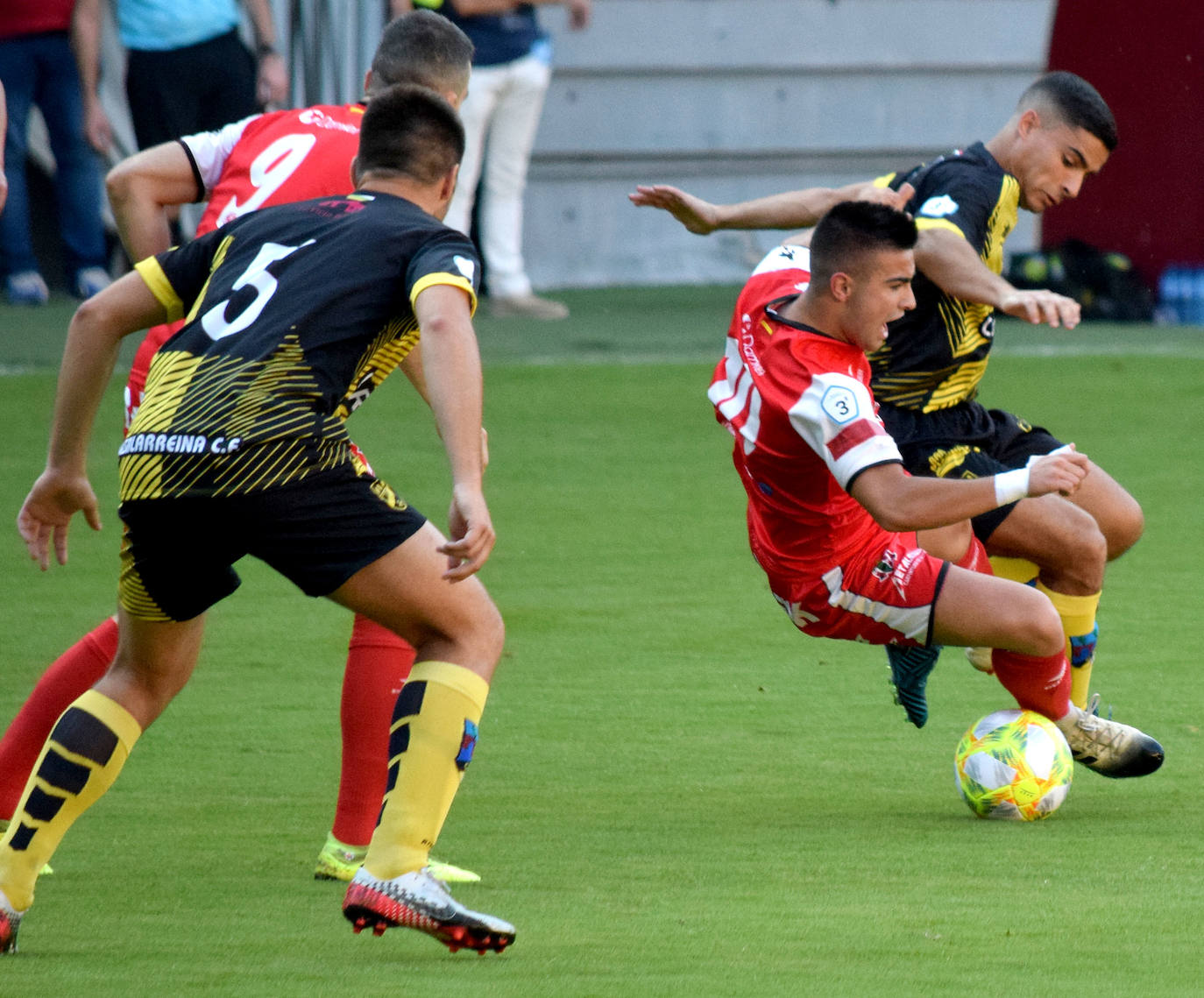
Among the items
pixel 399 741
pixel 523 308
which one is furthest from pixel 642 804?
pixel 523 308

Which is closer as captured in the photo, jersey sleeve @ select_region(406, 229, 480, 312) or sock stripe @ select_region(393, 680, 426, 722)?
jersey sleeve @ select_region(406, 229, 480, 312)

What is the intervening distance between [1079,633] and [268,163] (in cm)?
231

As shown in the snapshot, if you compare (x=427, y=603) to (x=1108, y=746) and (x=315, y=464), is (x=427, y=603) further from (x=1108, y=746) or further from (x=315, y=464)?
(x=1108, y=746)

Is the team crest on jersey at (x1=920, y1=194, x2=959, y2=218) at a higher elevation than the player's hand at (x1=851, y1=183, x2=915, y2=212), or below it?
below

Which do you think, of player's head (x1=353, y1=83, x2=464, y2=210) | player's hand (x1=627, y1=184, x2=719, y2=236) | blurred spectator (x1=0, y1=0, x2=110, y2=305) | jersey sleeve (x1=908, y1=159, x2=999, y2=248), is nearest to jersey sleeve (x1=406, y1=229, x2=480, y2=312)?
player's head (x1=353, y1=83, x2=464, y2=210)

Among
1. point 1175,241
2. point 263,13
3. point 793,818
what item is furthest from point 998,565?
point 1175,241

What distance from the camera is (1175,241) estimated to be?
13.8 m

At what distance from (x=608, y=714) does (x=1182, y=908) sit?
6.43ft

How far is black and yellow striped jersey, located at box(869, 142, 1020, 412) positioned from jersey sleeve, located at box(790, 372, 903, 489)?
1.07 metres

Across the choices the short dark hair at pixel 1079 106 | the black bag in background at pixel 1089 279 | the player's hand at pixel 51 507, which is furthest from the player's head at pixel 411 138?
the black bag in background at pixel 1089 279

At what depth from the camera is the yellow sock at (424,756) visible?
347 cm

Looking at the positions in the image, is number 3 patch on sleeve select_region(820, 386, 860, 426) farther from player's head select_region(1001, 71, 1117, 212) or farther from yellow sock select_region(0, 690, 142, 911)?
yellow sock select_region(0, 690, 142, 911)

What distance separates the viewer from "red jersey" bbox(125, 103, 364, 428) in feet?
15.1

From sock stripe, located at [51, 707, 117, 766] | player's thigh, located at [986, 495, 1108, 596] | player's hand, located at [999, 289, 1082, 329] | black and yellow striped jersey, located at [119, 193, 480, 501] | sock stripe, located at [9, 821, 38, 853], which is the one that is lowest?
player's thigh, located at [986, 495, 1108, 596]
